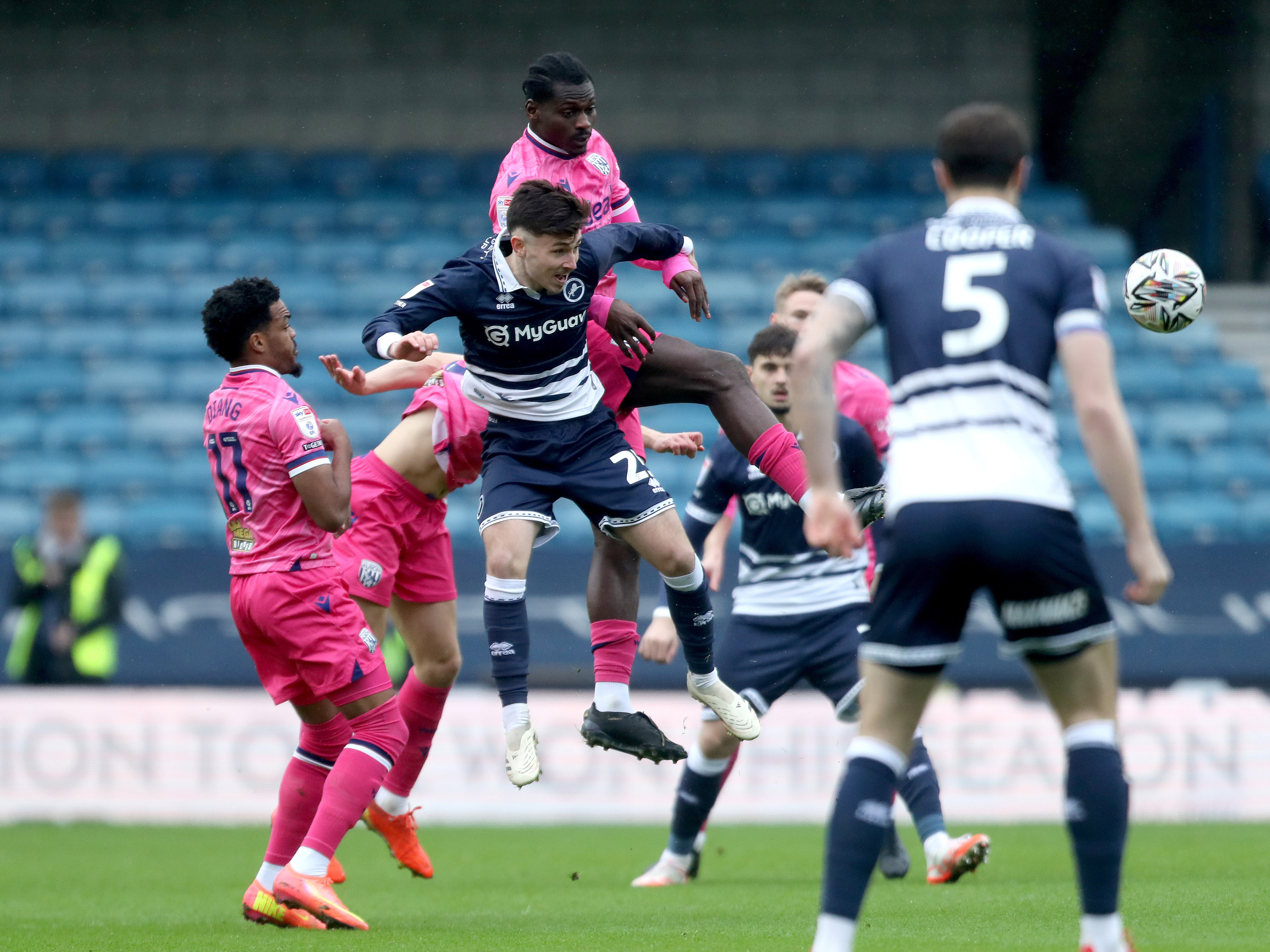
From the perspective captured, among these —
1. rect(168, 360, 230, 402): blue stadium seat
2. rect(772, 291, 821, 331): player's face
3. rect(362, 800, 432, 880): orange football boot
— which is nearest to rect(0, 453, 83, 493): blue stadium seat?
rect(168, 360, 230, 402): blue stadium seat

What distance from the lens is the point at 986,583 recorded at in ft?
12.7

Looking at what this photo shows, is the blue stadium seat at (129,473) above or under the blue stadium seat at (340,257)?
under

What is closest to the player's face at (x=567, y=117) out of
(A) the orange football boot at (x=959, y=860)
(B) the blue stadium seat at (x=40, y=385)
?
(A) the orange football boot at (x=959, y=860)

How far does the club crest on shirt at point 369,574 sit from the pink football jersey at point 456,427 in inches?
20.8

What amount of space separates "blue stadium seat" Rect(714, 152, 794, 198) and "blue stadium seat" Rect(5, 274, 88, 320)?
6.88 meters

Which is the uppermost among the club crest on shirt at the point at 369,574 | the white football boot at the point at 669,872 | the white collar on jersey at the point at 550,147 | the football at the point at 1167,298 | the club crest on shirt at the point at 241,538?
the white collar on jersey at the point at 550,147

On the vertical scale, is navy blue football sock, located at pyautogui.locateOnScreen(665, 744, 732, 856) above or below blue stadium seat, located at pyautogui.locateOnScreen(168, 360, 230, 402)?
below

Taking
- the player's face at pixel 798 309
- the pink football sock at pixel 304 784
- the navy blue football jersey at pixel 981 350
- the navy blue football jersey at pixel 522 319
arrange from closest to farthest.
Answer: the navy blue football jersey at pixel 981 350
the navy blue football jersey at pixel 522 319
the pink football sock at pixel 304 784
the player's face at pixel 798 309

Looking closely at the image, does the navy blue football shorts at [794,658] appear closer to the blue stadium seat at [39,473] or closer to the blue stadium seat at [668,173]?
the blue stadium seat at [39,473]

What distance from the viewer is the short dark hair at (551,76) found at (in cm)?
602

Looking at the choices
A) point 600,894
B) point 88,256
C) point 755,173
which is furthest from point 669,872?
point 88,256

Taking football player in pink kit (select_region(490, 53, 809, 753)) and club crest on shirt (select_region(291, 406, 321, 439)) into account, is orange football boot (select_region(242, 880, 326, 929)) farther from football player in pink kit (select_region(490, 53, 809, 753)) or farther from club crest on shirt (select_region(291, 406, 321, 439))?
club crest on shirt (select_region(291, 406, 321, 439))

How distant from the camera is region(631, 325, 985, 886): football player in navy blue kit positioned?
24.8 feet

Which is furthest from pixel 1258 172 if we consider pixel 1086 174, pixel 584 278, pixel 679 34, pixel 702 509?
pixel 584 278
